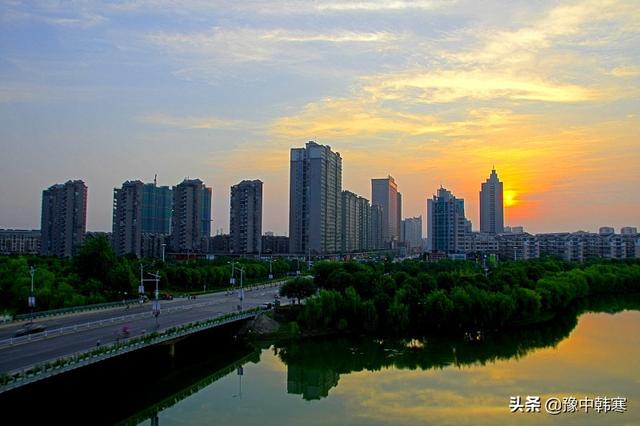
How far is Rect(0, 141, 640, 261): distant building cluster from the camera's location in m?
87.0

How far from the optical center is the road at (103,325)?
1908 cm

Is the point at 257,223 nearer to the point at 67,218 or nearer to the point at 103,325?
the point at 67,218

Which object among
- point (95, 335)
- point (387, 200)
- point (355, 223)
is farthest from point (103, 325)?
point (387, 200)

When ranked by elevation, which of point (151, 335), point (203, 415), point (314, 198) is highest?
point (314, 198)

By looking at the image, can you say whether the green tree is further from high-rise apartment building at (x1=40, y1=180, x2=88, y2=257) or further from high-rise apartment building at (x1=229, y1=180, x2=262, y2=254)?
high-rise apartment building at (x1=40, y1=180, x2=88, y2=257)

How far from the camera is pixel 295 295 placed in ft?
128

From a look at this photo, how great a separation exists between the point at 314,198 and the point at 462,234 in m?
36.6

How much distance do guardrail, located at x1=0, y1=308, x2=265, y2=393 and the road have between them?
0.84 m

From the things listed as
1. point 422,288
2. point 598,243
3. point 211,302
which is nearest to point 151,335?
point 211,302

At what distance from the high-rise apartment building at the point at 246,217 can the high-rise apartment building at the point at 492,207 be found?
105 m

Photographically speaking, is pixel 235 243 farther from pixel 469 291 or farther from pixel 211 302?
pixel 469 291

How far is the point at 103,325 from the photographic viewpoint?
26.2m

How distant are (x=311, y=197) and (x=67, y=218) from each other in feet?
116

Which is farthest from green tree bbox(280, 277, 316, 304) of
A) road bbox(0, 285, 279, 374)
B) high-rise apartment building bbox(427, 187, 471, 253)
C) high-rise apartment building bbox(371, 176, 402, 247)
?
high-rise apartment building bbox(371, 176, 402, 247)
